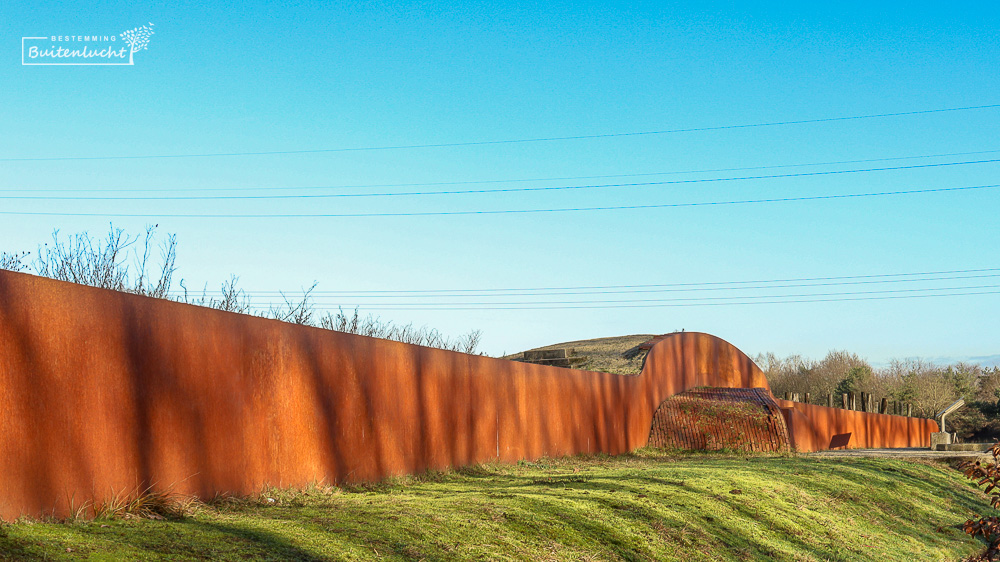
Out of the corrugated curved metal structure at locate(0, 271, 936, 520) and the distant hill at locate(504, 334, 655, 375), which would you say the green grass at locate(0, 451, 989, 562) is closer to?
the corrugated curved metal structure at locate(0, 271, 936, 520)

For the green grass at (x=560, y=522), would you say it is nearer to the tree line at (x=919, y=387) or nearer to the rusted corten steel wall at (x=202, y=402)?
the rusted corten steel wall at (x=202, y=402)

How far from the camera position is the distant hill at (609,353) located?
17.5 metres

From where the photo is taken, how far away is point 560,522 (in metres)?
6.09

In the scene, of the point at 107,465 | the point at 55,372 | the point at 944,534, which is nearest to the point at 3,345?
the point at 55,372

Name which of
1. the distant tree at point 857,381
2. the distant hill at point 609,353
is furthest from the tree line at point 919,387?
the distant hill at point 609,353

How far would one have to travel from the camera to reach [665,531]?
6.57 meters

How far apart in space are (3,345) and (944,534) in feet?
33.3

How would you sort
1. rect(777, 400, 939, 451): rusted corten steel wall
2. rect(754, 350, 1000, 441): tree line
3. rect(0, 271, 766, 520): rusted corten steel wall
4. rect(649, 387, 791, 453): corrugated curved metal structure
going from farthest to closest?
rect(754, 350, 1000, 441): tree line
rect(777, 400, 939, 451): rusted corten steel wall
rect(649, 387, 791, 453): corrugated curved metal structure
rect(0, 271, 766, 520): rusted corten steel wall

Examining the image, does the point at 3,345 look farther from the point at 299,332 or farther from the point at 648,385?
the point at 648,385

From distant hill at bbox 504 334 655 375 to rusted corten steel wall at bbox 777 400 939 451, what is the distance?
3.69 m

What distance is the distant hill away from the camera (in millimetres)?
17500

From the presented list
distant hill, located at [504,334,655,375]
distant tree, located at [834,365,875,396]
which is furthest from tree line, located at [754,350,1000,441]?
distant hill, located at [504,334,655,375]

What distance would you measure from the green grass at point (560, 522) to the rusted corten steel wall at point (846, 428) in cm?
739

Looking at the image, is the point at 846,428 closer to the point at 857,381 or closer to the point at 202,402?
the point at 202,402
